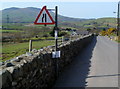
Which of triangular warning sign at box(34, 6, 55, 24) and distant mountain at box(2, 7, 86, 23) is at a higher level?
distant mountain at box(2, 7, 86, 23)

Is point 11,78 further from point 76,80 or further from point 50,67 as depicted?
point 76,80

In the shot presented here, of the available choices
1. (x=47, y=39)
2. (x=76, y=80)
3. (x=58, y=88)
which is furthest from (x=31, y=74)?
(x=47, y=39)

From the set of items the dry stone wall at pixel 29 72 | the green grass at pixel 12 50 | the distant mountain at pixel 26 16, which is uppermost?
the distant mountain at pixel 26 16

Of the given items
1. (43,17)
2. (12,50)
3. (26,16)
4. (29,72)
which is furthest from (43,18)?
(26,16)

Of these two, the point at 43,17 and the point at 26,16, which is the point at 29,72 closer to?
the point at 43,17

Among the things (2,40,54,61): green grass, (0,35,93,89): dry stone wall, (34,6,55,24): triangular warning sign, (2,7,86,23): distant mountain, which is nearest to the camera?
(0,35,93,89): dry stone wall

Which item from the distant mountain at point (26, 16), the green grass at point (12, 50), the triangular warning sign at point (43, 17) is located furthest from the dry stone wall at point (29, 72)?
the green grass at point (12, 50)

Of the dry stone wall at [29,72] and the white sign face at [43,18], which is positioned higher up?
the white sign face at [43,18]

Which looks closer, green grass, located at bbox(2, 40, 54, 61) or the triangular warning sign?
the triangular warning sign

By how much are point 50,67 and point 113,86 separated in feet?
7.47

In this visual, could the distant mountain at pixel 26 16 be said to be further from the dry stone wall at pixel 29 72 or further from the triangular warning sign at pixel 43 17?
the dry stone wall at pixel 29 72

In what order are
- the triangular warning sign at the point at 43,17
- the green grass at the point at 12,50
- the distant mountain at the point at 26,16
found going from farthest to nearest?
1. the green grass at the point at 12,50
2. the distant mountain at the point at 26,16
3. the triangular warning sign at the point at 43,17

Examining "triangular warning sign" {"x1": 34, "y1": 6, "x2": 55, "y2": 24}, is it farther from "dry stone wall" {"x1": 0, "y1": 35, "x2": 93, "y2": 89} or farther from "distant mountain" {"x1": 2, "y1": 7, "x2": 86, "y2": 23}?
"dry stone wall" {"x1": 0, "y1": 35, "x2": 93, "y2": 89}

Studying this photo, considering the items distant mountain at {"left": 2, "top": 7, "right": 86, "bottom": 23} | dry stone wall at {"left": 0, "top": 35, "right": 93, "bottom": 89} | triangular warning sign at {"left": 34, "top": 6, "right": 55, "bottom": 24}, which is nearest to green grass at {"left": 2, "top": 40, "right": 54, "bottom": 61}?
distant mountain at {"left": 2, "top": 7, "right": 86, "bottom": 23}
